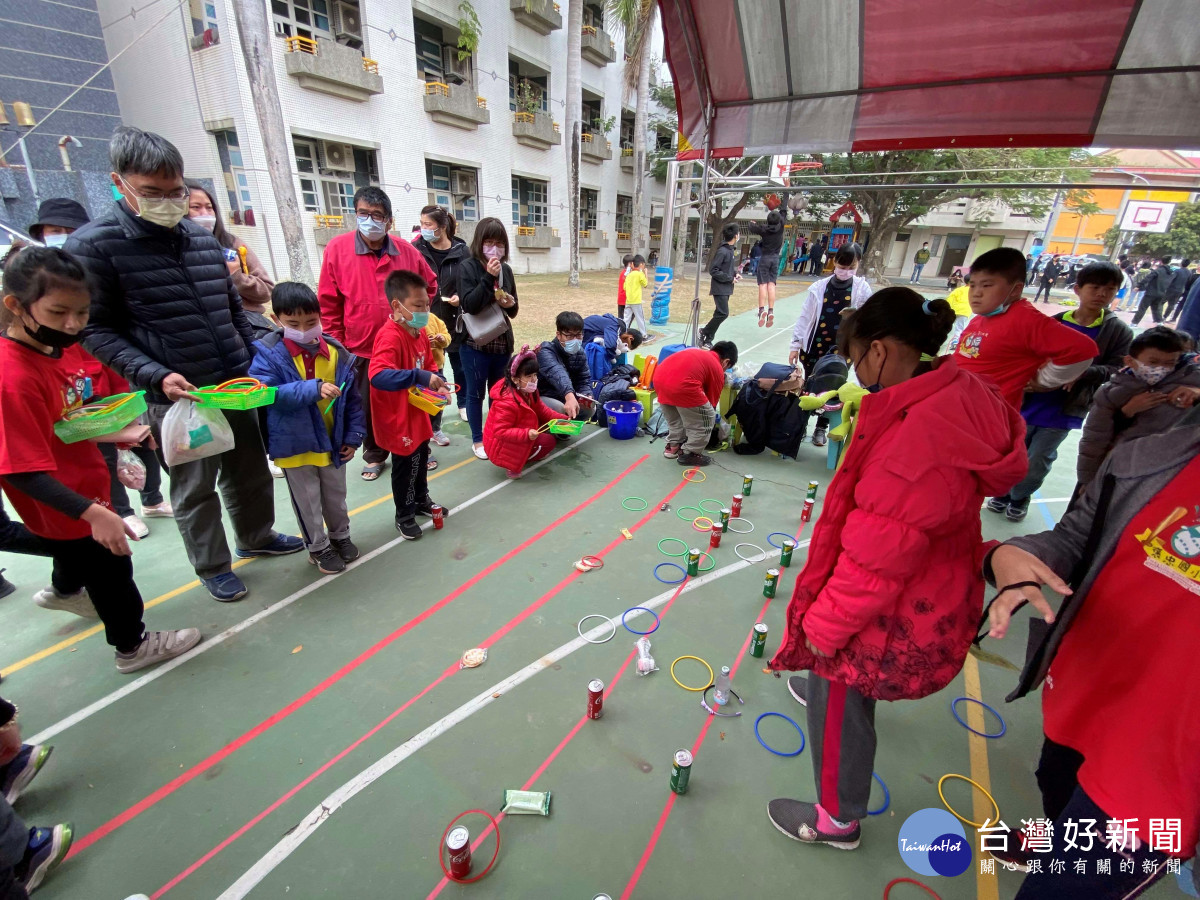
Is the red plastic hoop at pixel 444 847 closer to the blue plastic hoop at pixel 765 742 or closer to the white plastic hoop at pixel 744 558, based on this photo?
the blue plastic hoop at pixel 765 742

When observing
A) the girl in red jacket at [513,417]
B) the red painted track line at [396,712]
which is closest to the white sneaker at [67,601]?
the red painted track line at [396,712]

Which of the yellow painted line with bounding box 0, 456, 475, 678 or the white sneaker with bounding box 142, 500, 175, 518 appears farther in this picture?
the white sneaker with bounding box 142, 500, 175, 518

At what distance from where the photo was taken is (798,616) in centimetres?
159

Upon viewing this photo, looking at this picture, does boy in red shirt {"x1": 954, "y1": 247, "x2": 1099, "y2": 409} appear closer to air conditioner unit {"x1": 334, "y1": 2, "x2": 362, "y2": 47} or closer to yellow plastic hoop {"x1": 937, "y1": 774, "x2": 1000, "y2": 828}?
yellow plastic hoop {"x1": 937, "y1": 774, "x2": 1000, "y2": 828}

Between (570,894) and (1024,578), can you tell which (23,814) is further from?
(1024,578)

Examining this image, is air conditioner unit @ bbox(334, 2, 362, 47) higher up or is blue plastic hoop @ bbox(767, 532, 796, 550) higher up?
air conditioner unit @ bbox(334, 2, 362, 47)

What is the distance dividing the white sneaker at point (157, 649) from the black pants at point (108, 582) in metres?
0.04

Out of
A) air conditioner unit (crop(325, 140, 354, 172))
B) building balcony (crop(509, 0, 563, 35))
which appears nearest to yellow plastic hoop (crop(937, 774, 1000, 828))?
air conditioner unit (crop(325, 140, 354, 172))

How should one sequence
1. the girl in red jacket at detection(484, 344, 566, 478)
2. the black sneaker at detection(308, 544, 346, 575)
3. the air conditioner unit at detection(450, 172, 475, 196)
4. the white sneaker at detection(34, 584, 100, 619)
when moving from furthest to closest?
the air conditioner unit at detection(450, 172, 475, 196), the girl in red jacket at detection(484, 344, 566, 478), the black sneaker at detection(308, 544, 346, 575), the white sneaker at detection(34, 584, 100, 619)

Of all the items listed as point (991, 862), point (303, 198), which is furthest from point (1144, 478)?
point (303, 198)

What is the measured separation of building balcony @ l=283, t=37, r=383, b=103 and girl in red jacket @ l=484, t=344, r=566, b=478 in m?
12.6

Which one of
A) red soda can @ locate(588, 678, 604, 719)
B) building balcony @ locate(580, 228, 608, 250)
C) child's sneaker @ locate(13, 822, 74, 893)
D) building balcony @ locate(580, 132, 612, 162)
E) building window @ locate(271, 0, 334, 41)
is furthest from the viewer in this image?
building balcony @ locate(580, 228, 608, 250)

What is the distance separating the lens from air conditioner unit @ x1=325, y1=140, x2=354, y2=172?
1357 cm

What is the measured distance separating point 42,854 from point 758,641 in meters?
2.86
